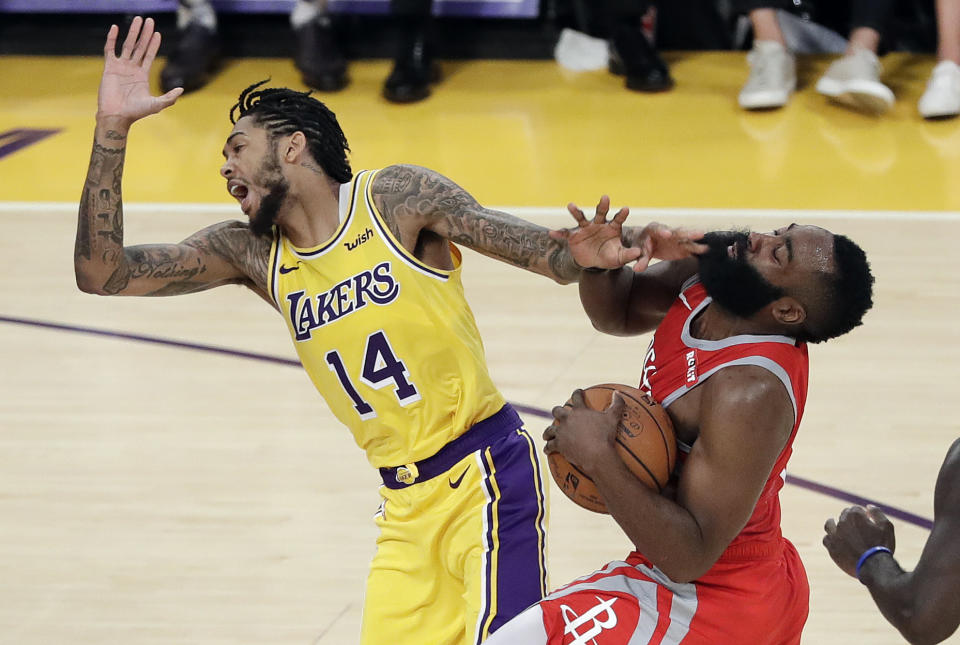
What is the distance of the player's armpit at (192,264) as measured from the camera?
331cm

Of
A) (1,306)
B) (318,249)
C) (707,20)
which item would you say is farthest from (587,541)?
(707,20)

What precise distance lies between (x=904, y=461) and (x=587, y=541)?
135cm

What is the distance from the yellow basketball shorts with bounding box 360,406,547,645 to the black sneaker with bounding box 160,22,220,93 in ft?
21.4

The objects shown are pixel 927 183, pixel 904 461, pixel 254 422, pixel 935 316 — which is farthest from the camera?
pixel 927 183

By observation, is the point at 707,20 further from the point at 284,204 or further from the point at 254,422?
the point at 284,204

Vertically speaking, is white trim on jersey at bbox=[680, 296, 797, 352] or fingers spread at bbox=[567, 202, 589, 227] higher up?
fingers spread at bbox=[567, 202, 589, 227]

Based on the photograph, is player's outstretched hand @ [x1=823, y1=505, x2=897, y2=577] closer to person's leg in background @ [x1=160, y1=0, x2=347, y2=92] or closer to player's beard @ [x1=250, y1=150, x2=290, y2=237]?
player's beard @ [x1=250, y1=150, x2=290, y2=237]

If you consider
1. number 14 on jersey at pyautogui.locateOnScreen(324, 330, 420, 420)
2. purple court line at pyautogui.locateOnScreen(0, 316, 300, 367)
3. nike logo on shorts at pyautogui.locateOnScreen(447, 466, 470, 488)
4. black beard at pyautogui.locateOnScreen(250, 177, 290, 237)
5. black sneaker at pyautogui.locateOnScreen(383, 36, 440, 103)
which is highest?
black beard at pyautogui.locateOnScreen(250, 177, 290, 237)

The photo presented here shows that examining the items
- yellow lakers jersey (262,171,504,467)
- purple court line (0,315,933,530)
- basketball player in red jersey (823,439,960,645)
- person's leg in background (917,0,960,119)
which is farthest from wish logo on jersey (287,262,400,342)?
person's leg in background (917,0,960,119)

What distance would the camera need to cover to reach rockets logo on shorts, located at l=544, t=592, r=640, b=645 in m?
2.74

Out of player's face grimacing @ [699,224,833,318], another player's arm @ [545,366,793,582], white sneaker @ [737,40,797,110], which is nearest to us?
another player's arm @ [545,366,793,582]

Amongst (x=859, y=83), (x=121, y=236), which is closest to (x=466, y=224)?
(x=121, y=236)

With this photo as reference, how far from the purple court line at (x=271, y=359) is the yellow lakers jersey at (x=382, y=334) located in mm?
1980

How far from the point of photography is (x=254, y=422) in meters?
5.39
